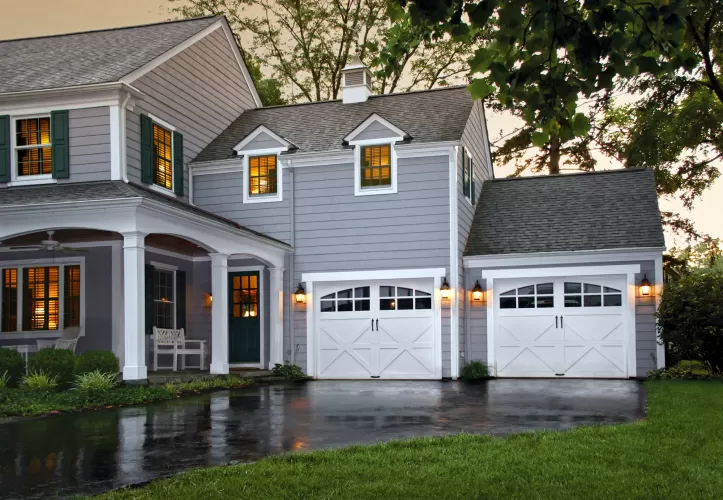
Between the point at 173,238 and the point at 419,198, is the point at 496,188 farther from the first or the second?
the point at 173,238

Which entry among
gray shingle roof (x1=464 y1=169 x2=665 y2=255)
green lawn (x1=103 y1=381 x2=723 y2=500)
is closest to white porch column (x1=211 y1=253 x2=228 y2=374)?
gray shingle roof (x1=464 y1=169 x2=665 y2=255)

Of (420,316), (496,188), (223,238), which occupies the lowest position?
(420,316)

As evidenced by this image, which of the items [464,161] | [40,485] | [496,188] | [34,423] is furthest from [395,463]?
[496,188]

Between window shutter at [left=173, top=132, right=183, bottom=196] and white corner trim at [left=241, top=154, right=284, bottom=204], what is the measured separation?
1439mm

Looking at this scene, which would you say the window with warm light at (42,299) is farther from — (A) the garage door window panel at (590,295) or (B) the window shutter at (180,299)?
(A) the garage door window panel at (590,295)

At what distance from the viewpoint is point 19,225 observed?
13648mm

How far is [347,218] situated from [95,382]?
7.44m

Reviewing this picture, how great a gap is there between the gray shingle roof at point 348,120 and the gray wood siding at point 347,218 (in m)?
0.61

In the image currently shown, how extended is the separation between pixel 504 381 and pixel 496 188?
19.6ft

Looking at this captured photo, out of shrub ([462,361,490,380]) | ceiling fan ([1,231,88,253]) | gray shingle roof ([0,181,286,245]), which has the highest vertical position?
gray shingle roof ([0,181,286,245])

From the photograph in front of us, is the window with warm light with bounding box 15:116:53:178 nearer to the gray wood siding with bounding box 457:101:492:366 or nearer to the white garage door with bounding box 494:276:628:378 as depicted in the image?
the gray wood siding with bounding box 457:101:492:366

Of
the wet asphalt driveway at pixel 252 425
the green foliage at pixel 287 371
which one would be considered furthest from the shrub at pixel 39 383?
the green foliage at pixel 287 371

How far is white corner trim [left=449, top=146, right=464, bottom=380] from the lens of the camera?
17391 mm

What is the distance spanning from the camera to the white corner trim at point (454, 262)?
17.4 metres
